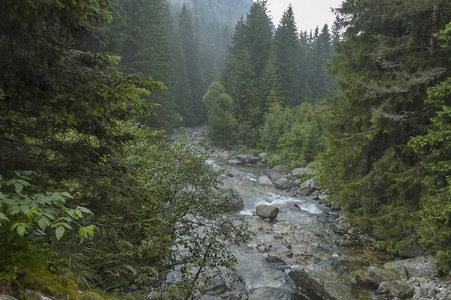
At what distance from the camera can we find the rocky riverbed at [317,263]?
6.64 m

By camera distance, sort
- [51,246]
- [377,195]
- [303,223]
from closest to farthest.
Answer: [51,246], [377,195], [303,223]

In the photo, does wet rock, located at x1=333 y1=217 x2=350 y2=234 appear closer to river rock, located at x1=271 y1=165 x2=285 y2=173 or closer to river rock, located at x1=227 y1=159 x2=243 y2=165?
river rock, located at x1=271 y1=165 x2=285 y2=173

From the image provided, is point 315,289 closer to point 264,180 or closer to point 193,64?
point 264,180

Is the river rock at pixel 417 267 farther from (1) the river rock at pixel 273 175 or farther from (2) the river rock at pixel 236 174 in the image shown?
(2) the river rock at pixel 236 174

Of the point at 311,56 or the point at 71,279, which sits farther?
the point at 311,56

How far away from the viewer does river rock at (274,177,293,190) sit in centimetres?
1746

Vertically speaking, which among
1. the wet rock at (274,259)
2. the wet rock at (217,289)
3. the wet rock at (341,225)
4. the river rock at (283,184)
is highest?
the wet rock at (217,289)

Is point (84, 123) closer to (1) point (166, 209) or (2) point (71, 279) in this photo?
(2) point (71, 279)

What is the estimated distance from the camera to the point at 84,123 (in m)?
3.27

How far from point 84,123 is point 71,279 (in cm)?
177

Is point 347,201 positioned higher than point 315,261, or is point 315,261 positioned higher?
point 347,201

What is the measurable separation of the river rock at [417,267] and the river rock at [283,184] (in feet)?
31.8

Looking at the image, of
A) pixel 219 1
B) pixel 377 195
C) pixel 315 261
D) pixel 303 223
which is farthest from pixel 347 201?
pixel 219 1

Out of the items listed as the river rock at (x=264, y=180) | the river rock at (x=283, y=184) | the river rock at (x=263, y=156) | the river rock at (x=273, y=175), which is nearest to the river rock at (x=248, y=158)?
the river rock at (x=263, y=156)
